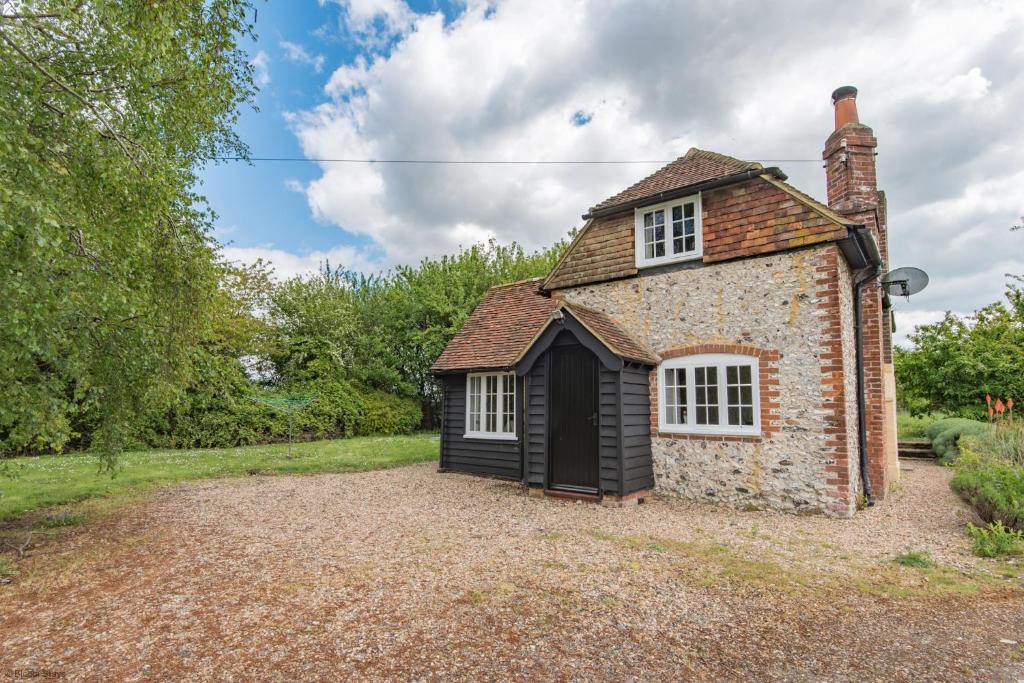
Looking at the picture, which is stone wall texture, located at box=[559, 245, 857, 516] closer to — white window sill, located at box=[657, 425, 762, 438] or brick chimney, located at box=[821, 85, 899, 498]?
white window sill, located at box=[657, 425, 762, 438]

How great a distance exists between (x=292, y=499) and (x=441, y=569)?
5146mm

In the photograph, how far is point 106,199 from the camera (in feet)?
17.9

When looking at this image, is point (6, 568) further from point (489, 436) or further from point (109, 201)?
point (489, 436)

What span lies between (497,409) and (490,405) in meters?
0.28

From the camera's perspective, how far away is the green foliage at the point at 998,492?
645cm

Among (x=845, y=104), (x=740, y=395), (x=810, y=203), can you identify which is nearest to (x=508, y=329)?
(x=740, y=395)

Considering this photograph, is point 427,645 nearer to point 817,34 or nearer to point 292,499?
point 292,499

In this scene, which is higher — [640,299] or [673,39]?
[673,39]

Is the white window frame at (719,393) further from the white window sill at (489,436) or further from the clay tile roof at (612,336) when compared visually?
the white window sill at (489,436)

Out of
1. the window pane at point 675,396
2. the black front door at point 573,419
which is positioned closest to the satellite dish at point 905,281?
the window pane at point 675,396

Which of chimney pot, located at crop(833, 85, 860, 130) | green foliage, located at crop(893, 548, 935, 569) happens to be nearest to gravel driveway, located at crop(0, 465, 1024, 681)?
green foliage, located at crop(893, 548, 935, 569)

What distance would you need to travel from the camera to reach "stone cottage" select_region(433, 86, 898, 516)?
7.80m

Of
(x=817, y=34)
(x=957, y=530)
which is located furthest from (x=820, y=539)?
(x=817, y=34)

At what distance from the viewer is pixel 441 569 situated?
5344mm
